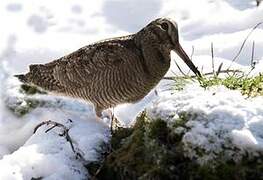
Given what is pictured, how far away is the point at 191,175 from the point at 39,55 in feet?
11.3

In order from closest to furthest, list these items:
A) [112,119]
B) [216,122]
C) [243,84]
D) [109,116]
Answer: [216,122]
[243,84]
[112,119]
[109,116]

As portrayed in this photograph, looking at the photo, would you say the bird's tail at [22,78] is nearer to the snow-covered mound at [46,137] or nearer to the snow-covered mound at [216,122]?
the snow-covered mound at [46,137]

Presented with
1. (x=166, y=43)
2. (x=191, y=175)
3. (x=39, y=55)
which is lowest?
(x=191, y=175)

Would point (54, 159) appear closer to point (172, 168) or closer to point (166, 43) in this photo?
point (172, 168)

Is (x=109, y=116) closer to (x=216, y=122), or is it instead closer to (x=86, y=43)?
(x=86, y=43)

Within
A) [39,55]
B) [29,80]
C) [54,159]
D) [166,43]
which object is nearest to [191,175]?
[54,159]

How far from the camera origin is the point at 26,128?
5.08m

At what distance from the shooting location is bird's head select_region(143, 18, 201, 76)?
5062mm

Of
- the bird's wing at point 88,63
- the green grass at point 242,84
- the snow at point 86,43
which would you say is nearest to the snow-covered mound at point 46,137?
the snow at point 86,43

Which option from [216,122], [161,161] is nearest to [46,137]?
[161,161]

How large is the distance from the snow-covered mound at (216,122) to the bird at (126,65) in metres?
1.19

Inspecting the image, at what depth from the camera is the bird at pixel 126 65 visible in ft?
16.7

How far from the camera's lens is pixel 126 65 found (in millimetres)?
5070

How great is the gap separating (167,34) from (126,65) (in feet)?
1.22
